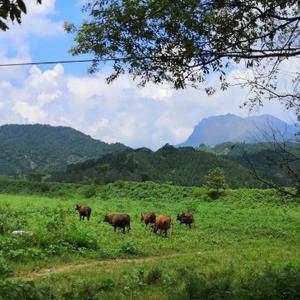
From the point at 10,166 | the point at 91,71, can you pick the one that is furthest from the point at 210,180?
the point at 10,166

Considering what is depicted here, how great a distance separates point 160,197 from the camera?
175ft

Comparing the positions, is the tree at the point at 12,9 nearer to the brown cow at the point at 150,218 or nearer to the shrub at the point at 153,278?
the shrub at the point at 153,278

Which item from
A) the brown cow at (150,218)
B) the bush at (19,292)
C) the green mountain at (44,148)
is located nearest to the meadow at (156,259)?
the bush at (19,292)

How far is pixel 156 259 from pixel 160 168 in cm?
8135

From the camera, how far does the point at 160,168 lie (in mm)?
97562

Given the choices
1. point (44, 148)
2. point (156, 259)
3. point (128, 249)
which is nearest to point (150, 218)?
point (128, 249)

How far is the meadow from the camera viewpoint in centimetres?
823

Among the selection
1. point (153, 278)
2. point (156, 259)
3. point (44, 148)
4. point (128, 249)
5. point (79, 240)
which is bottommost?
point (156, 259)

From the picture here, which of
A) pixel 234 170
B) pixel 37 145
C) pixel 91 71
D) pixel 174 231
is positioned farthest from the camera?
pixel 37 145

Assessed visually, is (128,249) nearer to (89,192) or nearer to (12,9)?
(12,9)

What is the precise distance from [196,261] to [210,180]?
35918 millimetres

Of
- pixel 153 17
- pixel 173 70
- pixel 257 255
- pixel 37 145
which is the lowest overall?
pixel 257 255

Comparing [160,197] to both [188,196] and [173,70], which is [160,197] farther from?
[173,70]

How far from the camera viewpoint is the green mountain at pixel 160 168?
292 feet
